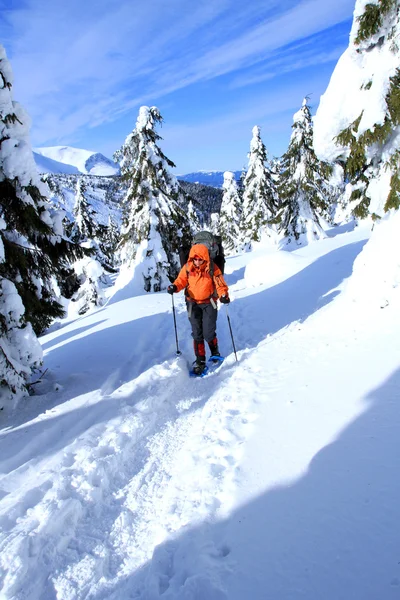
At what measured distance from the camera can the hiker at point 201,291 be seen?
264 inches

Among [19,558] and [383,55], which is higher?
[383,55]

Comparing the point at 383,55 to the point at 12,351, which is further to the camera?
the point at 383,55

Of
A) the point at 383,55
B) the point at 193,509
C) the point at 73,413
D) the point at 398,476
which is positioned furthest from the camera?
the point at 383,55

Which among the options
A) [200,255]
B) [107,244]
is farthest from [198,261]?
[107,244]

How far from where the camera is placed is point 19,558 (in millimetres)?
2783

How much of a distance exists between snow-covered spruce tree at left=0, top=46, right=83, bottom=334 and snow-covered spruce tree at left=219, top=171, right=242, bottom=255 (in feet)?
118

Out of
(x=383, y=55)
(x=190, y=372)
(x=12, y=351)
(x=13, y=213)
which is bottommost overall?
(x=190, y=372)

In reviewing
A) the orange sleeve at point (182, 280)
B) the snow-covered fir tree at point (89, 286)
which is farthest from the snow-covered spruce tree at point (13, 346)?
the snow-covered fir tree at point (89, 286)

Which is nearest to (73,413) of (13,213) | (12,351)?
(12,351)

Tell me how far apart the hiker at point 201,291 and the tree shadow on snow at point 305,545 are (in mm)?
3794

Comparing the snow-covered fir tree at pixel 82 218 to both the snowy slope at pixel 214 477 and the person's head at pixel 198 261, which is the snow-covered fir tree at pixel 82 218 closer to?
the snowy slope at pixel 214 477

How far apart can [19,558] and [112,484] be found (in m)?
1.09

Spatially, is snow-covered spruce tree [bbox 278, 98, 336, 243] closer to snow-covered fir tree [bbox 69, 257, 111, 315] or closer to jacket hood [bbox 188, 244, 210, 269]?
snow-covered fir tree [bbox 69, 257, 111, 315]

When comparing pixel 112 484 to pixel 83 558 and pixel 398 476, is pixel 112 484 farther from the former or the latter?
pixel 398 476
